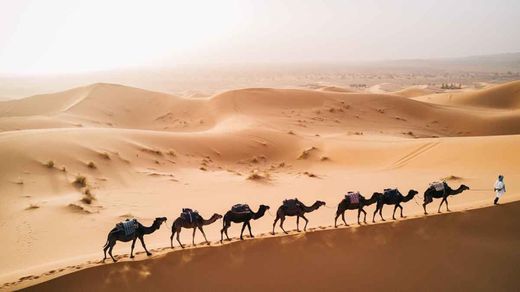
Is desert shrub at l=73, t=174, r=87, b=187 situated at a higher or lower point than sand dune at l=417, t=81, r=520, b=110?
higher

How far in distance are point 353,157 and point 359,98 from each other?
65.6 ft

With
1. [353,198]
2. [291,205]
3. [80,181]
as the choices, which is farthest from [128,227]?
[80,181]

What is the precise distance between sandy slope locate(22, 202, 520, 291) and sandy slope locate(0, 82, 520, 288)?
1.43 m

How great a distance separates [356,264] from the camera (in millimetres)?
7379

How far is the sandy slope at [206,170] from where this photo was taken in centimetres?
1059

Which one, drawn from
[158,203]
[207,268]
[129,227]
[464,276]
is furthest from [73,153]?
[464,276]

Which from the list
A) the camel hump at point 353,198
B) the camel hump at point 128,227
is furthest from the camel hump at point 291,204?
the camel hump at point 128,227

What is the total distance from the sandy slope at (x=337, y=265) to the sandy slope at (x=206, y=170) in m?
1.43

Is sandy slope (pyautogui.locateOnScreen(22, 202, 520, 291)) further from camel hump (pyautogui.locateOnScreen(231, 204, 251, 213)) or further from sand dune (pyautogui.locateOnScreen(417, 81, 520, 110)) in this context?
sand dune (pyautogui.locateOnScreen(417, 81, 520, 110))

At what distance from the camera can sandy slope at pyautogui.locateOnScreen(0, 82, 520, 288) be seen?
1059 cm

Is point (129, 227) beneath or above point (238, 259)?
above

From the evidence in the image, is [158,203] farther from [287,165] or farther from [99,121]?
[99,121]

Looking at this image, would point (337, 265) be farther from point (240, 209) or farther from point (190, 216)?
point (190, 216)

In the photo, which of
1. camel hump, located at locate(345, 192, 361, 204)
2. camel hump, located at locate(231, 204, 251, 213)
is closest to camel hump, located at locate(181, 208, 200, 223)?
camel hump, located at locate(231, 204, 251, 213)
